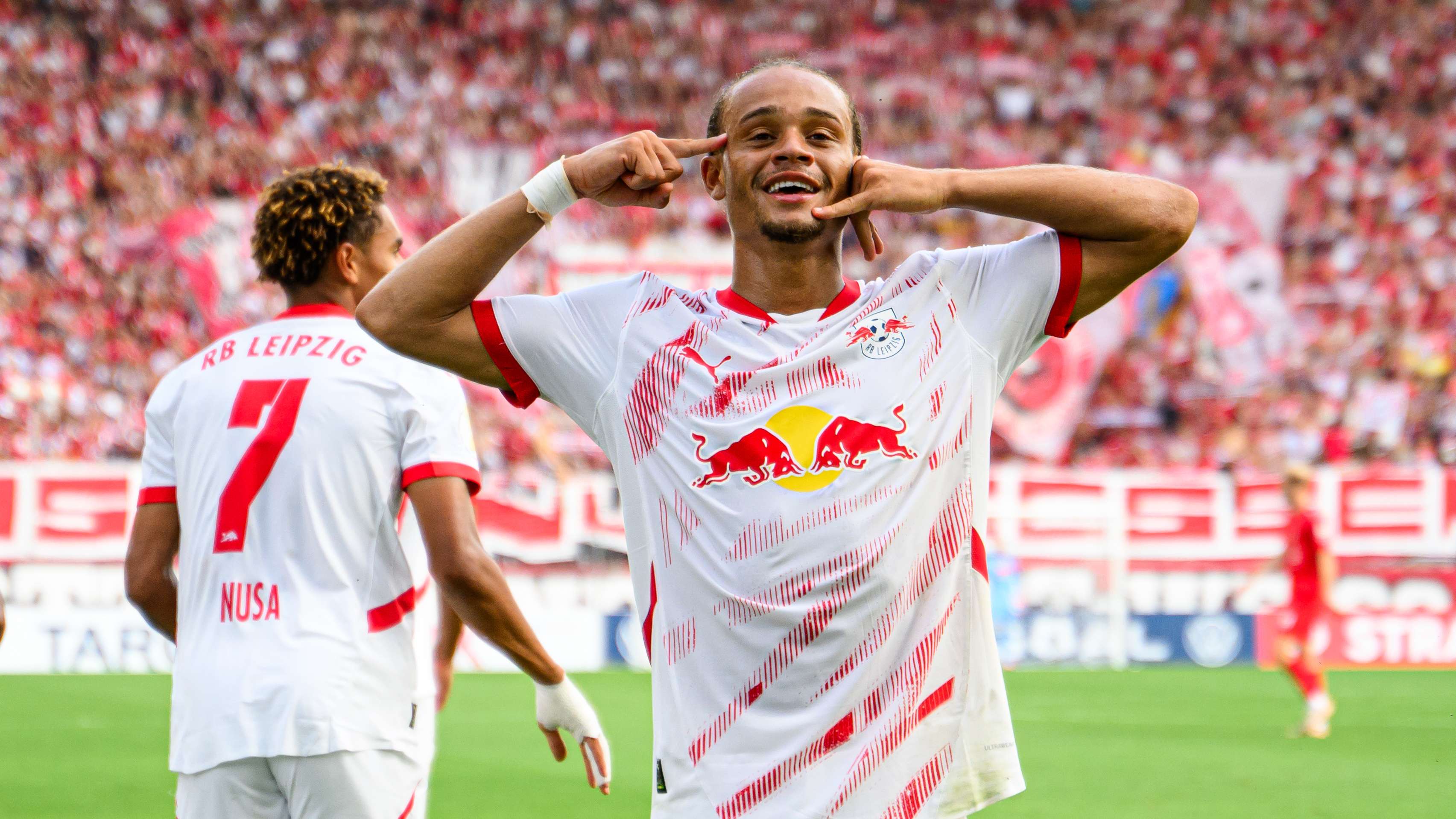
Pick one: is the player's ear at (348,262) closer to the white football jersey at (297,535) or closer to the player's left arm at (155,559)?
the white football jersey at (297,535)

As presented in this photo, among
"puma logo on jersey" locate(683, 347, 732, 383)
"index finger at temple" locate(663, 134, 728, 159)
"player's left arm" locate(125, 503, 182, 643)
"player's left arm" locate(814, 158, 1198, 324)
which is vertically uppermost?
"index finger at temple" locate(663, 134, 728, 159)

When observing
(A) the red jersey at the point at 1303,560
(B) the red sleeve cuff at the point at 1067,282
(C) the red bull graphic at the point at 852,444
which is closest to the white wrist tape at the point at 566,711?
(C) the red bull graphic at the point at 852,444

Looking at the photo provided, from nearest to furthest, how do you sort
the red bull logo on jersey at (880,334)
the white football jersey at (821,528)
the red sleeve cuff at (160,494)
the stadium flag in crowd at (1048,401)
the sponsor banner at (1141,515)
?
the white football jersey at (821,528), the red bull logo on jersey at (880,334), the red sleeve cuff at (160,494), the sponsor banner at (1141,515), the stadium flag in crowd at (1048,401)

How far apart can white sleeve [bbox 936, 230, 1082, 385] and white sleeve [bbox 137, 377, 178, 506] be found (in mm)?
1732

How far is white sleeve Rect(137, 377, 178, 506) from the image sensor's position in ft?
10.7

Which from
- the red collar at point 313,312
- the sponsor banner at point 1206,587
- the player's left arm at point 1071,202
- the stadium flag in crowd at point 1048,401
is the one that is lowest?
the sponsor banner at point 1206,587

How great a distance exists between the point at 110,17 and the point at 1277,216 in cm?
1574

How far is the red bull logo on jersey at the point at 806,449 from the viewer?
2420 millimetres

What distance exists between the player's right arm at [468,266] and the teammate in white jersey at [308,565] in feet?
1.79

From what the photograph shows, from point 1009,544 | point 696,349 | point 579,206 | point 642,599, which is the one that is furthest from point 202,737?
point 579,206

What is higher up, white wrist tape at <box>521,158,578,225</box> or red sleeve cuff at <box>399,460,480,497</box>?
white wrist tape at <box>521,158,578,225</box>

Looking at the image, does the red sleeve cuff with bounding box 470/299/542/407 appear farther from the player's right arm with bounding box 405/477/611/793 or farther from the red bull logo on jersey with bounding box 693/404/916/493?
the player's right arm with bounding box 405/477/611/793

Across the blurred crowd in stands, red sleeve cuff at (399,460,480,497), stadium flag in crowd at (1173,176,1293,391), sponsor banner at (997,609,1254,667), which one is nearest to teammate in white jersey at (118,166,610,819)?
red sleeve cuff at (399,460,480,497)

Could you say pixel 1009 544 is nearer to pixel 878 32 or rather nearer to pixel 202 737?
pixel 878 32
